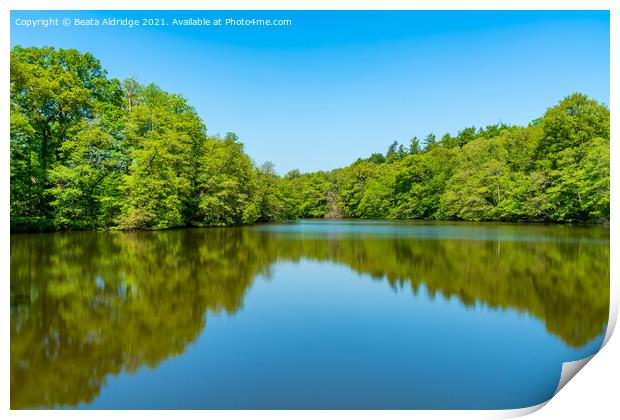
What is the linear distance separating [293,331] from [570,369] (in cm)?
277

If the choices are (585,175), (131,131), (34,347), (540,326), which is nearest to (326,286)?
(540,326)

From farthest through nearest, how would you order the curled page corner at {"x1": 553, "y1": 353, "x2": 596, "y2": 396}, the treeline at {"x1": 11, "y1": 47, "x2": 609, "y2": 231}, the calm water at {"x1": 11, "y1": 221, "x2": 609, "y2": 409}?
1. the treeline at {"x1": 11, "y1": 47, "x2": 609, "y2": 231}
2. the curled page corner at {"x1": 553, "y1": 353, "x2": 596, "y2": 396}
3. the calm water at {"x1": 11, "y1": 221, "x2": 609, "y2": 409}

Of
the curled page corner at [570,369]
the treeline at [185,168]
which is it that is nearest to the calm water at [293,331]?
the curled page corner at [570,369]

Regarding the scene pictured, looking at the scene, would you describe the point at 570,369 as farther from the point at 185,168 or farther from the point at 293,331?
the point at 185,168

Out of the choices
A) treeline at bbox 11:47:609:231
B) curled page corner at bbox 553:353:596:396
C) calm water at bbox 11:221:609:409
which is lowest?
curled page corner at bbox 553:353:596:396

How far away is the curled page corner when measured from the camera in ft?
14.3

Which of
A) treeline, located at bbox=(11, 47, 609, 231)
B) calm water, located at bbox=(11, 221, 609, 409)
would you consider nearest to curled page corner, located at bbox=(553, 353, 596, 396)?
calm water, located at bbox=(11, 221, 609, 409)

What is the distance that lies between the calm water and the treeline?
7.15 ft

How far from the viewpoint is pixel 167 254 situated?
38.1 ft

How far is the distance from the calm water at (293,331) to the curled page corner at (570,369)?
10cm

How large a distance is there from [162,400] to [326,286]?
15.4 ft

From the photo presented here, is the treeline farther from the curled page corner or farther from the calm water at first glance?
the curled page corner

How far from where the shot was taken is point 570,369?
4566 mm
